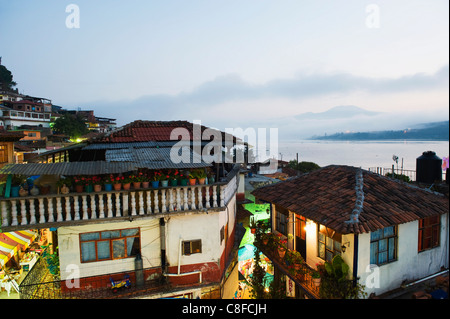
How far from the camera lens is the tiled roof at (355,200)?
8.99m

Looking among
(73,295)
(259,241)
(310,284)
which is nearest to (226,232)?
(259,241)

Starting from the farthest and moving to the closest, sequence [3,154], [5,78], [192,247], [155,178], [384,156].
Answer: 1. [384,156]
2. [5,78]
3. [3,154]
4. [192,247]
5. [155,178]

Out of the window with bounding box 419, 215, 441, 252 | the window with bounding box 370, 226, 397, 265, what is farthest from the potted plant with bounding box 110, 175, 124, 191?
the window with bounding box 419, 215, 441, 252

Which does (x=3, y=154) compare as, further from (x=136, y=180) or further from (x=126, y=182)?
(x=136, y=180)

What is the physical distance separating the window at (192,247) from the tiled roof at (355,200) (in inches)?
170

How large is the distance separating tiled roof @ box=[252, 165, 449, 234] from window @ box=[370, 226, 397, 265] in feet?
2.91

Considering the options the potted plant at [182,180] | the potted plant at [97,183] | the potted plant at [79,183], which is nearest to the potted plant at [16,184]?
the potted plant at [79,183]

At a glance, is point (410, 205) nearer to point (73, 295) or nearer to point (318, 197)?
point (318, 197)

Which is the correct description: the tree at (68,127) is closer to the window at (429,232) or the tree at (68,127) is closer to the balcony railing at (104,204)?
the balcony railing at (104,204)

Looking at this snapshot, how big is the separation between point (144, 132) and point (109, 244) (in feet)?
23.4

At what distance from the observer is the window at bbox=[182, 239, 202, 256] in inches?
428

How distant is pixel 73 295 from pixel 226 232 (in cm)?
677

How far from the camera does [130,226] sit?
10367 millimetres

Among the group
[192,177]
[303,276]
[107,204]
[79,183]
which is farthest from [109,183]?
[303,276]
